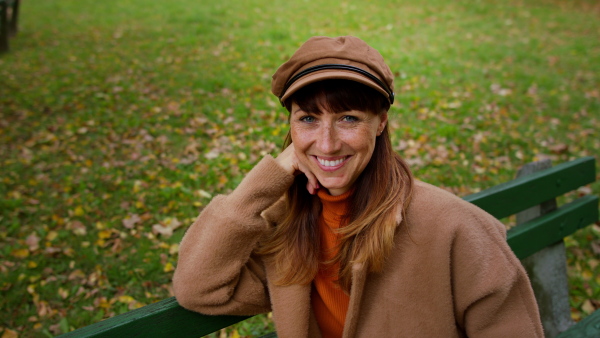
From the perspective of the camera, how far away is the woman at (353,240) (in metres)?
1.74

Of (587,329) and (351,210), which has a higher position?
(351,210)

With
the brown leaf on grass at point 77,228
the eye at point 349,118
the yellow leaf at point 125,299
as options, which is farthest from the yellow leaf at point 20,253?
the eye at point 349,118

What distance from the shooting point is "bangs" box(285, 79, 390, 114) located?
1.71 metres

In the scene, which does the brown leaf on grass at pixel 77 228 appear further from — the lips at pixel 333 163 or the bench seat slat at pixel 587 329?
the bench seat slat at pixel 587 329

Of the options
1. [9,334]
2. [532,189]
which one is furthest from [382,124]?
[9,334]

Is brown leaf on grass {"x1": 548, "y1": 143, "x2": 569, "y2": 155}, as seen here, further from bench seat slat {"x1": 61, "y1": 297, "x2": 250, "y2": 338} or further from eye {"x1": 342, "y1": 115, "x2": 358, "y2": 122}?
bench seat slat {"x1": 61, "y1": 297, "x2": 250, "y2": 338}

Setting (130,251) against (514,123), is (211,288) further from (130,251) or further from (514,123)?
(514,123)

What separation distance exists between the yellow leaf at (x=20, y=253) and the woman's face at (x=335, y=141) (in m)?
3.19

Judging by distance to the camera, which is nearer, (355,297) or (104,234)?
(355,297)

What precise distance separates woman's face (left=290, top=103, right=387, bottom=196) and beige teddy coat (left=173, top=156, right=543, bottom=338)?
0.14 meters

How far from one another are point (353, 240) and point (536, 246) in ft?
5.07

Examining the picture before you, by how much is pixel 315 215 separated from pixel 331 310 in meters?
0.40

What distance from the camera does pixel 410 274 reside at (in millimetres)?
1834

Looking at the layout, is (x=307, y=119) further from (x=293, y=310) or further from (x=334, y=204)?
(x=293, y=310)
